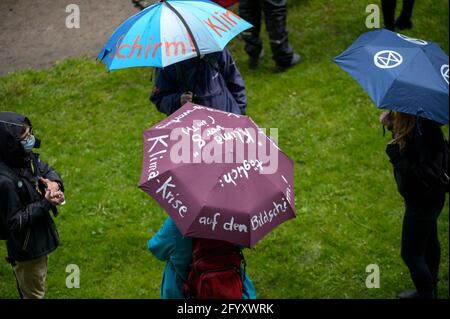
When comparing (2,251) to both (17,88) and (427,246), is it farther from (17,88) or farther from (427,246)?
(427,246)

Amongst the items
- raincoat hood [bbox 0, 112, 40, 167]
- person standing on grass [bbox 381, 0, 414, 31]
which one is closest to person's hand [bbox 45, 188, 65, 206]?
raincoat hood [bbox 0, 112, 40, 167]

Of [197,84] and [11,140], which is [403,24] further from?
[11,140]

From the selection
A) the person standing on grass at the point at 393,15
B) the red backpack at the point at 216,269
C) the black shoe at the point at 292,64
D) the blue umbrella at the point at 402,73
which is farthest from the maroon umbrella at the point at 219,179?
the person standing on grass at the point at 393,15

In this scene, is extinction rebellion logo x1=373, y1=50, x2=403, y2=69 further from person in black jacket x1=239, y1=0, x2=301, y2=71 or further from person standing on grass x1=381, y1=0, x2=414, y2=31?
person standing on grass x1=381, y1=0, x2=414, y2=31

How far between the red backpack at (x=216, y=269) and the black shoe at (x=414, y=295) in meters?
1.88

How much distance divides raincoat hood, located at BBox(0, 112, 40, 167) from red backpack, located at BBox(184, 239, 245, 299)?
4.65 ft

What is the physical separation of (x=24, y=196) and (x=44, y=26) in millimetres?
1627

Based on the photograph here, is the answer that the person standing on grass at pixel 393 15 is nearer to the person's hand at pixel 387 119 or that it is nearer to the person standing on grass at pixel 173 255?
the person's hand at pixel 387 119

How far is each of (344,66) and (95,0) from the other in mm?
2031

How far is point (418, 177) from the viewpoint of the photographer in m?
4.48

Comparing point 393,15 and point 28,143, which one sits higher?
point 28,143

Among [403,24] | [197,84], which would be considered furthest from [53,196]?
[403,24]

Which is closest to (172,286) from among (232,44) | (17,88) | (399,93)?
(399,93)

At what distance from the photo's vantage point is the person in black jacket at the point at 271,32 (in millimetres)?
7883
